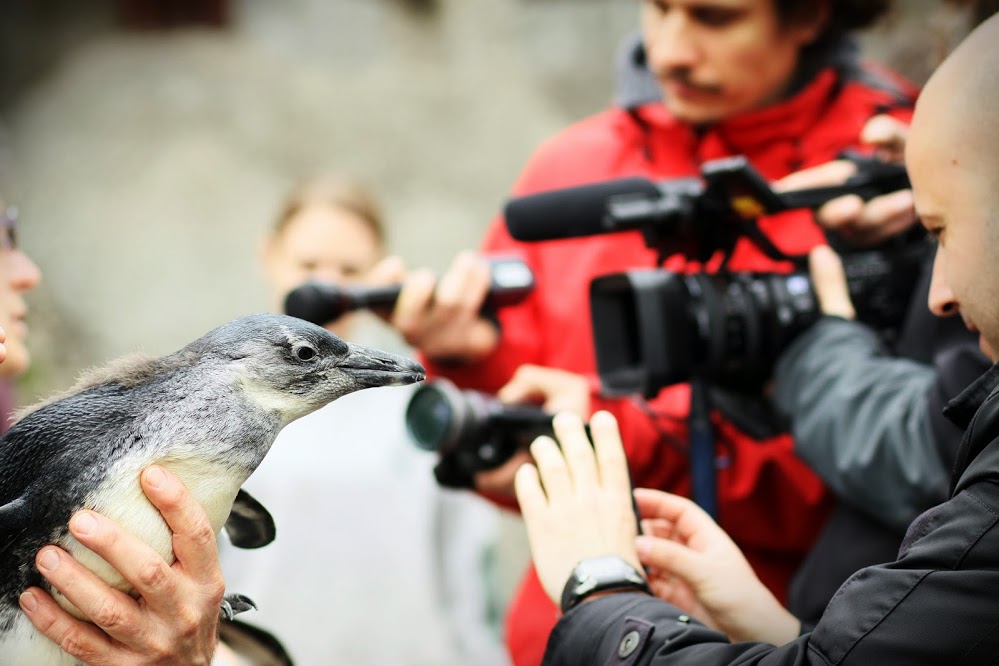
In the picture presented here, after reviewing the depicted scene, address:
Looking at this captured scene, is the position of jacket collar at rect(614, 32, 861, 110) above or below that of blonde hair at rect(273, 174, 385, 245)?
above

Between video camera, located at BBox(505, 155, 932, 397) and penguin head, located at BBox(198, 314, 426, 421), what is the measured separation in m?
0.52

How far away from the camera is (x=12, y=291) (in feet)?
2.95

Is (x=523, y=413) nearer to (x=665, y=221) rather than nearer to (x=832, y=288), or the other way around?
(x=665, y=221)

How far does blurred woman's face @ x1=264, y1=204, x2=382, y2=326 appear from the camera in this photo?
6.84 feet

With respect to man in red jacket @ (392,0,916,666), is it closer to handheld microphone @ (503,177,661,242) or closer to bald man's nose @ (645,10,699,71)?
bald man's nose @ (645,10,699,71)

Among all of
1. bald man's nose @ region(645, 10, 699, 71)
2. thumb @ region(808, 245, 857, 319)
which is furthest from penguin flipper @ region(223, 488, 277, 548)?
bald man's nose @ region(645, 10, 699, 71)

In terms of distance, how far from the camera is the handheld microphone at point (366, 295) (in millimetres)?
1283

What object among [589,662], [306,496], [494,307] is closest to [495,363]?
[494,307]

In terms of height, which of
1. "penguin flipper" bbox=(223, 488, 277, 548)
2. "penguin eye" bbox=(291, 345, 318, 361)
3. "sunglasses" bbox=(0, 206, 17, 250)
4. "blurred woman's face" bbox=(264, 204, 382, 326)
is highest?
"sunglasses" bbox=(0, 206, 17, 250)

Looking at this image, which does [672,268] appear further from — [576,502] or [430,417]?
[576,502]

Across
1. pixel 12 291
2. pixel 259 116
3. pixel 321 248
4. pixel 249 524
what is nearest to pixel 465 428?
pixel 249 524

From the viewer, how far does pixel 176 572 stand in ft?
2.55

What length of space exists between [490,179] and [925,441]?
3.29 m

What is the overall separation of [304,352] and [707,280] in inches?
26.5
